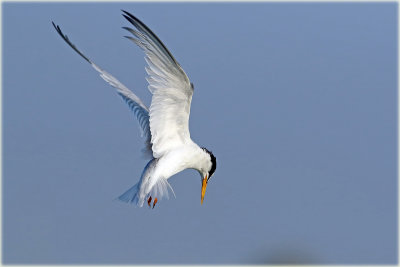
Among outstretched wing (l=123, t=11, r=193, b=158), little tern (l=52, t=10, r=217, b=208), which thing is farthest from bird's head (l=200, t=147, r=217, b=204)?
outstretched wing (l=123, t=11, r=193, b=158)

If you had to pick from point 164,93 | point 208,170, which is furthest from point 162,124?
point 208,170

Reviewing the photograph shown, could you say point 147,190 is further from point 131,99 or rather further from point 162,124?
point 131,99

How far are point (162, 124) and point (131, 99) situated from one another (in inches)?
34.3

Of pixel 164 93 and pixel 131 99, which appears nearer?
pixel 164 93

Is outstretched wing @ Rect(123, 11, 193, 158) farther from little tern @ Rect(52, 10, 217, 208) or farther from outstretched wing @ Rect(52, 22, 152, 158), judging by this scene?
outstretched wing @ Rect(52, 22, 152, 158)

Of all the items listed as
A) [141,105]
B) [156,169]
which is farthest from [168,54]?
[141,105]

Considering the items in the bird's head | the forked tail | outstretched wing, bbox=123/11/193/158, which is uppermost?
outstretched wing, bbox=123/11/193/158

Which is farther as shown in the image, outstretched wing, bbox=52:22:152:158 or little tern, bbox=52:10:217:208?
outstretched wing, bbox=52:22:152:158

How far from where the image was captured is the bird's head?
21.5 ft

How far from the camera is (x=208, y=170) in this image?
661cm

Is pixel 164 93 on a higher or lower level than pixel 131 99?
lower

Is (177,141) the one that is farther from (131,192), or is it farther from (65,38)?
(65,38)

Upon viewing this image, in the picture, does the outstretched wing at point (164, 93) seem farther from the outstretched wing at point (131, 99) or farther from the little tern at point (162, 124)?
the outstretched wing at point (131, 99)

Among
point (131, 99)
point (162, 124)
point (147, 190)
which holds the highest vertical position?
point (131, 99)
